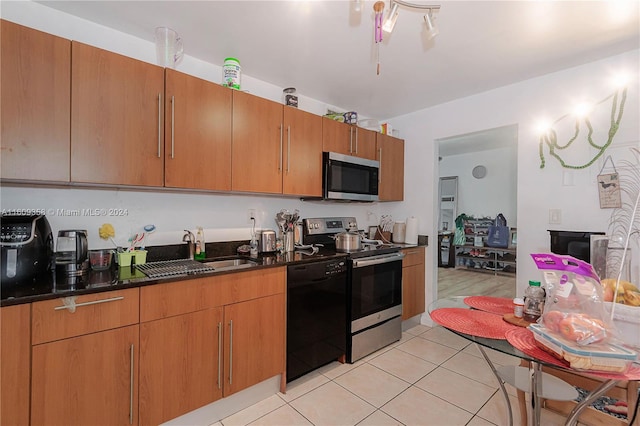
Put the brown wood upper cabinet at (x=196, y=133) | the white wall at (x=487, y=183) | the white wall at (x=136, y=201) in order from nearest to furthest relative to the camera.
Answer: the white wall at (x=136, y=201) < the brown wood upper cabinet at (x=196, y=133) < the white wall at (x=487, y=183)

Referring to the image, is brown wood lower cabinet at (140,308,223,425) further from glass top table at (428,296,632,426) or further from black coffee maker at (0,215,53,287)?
glass top table at (428,296,632,426)

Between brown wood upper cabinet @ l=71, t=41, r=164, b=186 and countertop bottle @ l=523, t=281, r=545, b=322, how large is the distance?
1953 mm

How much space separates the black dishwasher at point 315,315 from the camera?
200 centimetres

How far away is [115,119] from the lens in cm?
154

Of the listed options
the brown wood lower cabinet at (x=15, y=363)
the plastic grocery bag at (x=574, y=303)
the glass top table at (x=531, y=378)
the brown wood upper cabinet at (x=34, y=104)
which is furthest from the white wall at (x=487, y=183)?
the brown wood lower cabinet at (x=15, y=363)

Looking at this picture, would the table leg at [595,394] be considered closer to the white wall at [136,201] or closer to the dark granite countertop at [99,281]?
the dark granite countertop at [99,281]

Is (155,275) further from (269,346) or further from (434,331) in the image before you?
(434,331)

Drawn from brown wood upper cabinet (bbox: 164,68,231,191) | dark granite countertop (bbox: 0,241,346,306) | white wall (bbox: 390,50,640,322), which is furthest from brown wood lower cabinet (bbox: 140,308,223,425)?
white wall (bbox: 390,50,640,322)

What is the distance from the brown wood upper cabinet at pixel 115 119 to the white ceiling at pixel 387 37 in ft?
1.37

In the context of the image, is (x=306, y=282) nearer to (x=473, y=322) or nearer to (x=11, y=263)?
(x=473, y=322)

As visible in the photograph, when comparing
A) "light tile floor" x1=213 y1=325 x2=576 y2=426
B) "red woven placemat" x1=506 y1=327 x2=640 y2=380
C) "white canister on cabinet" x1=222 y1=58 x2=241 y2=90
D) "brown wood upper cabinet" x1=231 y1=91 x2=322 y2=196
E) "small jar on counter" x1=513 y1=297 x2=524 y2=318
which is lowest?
"light tile floor" x1=213 y1=325 x2=576 y2=426

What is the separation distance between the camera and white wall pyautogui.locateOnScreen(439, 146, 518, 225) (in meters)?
5.71

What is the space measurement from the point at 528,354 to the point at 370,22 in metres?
1.88

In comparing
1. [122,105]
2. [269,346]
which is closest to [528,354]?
[269,346]
